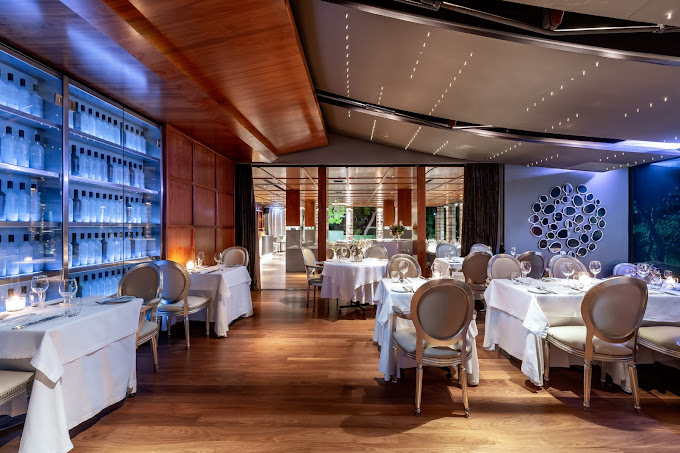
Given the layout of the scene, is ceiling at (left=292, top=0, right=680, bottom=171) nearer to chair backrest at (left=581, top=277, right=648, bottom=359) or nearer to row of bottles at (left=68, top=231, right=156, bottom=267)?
chair backrest at (left=581, top=277, right=648, bottom=359)

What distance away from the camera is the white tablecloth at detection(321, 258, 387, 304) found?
19.4ft

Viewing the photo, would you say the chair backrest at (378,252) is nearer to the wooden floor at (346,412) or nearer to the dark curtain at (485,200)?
the dark curtain at (485,200)

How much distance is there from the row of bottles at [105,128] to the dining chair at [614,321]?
4846mm

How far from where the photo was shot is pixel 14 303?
2564mm

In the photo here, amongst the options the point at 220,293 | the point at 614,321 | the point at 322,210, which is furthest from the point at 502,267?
the point at 322,210

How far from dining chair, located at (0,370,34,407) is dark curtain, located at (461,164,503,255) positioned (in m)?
7.89

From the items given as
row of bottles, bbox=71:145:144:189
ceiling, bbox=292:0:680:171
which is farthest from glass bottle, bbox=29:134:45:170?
ceiling, bbox=292:0:680:171

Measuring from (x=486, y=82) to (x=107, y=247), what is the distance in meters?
4.76

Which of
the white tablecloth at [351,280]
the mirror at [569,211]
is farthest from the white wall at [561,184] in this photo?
the white tablecloth at [351,280]

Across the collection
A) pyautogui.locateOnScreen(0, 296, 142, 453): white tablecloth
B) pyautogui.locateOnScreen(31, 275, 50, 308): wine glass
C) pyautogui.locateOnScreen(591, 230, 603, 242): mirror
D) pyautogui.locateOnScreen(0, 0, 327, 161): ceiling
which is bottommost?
pyautogui.locateOnScreen(0, 296, 142, 453): white tablecloth

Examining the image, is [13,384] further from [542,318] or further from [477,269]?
[477,269]

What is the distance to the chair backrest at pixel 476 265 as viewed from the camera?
19.1 feet

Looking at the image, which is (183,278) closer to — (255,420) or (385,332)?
(255,420)

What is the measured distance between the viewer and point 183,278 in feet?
13.8
